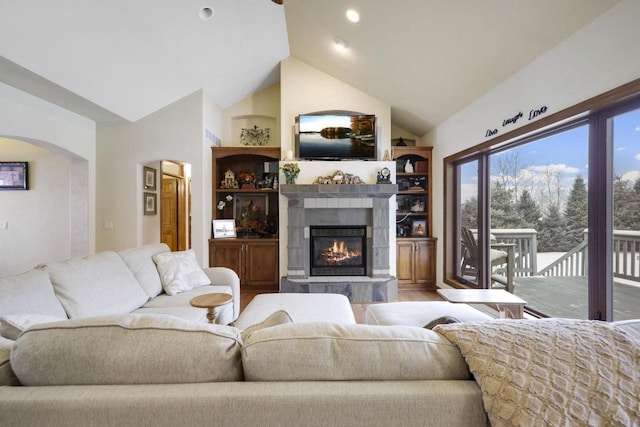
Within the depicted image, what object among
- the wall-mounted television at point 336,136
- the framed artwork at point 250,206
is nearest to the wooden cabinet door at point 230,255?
the framed artwork at point 250,206

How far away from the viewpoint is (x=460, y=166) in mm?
4074

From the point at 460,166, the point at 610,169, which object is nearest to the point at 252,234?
the point at 460,166

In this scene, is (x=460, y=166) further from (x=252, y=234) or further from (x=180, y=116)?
(x=180, y=116)

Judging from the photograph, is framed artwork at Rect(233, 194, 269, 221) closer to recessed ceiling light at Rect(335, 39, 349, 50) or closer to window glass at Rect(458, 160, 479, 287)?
recessed ceiling light at Rect(335, 39, 349, 50)

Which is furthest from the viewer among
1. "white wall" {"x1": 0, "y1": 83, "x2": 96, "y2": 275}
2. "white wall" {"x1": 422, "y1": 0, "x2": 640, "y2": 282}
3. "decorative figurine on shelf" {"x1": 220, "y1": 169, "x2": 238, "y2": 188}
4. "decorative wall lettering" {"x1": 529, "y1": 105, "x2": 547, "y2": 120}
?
"decorative figurine on shelf" {"x1": 220, "y1": 169, "x2": 238, "y2": 188}

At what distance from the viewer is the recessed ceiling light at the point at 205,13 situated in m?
2.98

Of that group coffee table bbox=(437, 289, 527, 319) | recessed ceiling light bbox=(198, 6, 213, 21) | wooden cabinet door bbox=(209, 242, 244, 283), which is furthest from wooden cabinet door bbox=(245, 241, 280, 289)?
recessed ceiling light bbox=(198, 6, 213, 21)

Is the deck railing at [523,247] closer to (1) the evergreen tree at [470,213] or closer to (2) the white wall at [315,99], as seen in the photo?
(1) the evergreen tree at [470,213]

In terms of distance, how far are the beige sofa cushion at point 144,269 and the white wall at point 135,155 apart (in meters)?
1.47

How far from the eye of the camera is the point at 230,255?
14.2 ft

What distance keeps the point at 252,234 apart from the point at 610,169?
169 inches

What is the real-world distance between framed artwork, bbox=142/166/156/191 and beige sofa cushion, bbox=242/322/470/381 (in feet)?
14.0

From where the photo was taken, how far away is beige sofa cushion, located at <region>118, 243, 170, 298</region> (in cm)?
243

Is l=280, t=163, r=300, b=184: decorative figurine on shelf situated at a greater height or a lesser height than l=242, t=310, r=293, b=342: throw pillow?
greater
